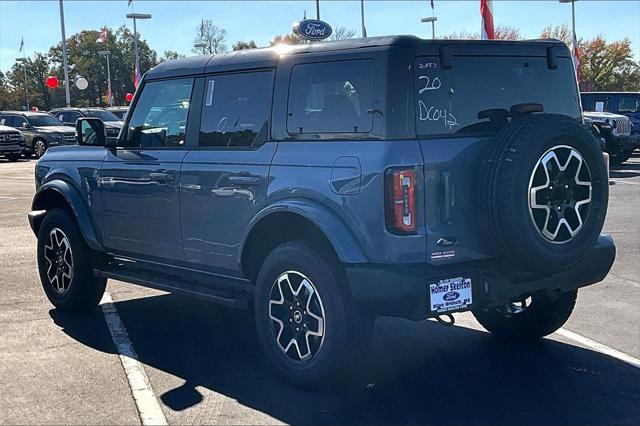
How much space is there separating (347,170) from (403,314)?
840 millimetres

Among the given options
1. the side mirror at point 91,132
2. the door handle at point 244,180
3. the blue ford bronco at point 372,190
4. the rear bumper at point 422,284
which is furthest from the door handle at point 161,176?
the rear bumper at point 422,284

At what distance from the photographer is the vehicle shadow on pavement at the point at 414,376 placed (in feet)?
14.1

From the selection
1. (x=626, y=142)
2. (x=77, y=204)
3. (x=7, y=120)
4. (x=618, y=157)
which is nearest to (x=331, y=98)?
(x=77, y=204)

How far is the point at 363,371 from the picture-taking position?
5.01 meters

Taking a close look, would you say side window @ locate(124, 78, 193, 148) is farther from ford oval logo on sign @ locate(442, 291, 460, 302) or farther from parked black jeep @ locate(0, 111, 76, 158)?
parked black jeep @ locate(0, 111, 76, 158)

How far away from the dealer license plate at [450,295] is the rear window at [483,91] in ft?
2.72

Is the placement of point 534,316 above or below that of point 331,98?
below

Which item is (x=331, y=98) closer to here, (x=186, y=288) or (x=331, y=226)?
(x=331, y=226)

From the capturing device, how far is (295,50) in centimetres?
493

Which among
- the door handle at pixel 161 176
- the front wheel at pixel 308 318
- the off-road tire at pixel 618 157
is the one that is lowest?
the front wheel at pixel 308 318

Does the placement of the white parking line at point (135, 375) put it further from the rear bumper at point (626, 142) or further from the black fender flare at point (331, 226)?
the rear bumper at point (626, 142)

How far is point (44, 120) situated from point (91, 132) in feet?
80.7

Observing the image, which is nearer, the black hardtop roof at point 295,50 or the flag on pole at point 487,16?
the black hardtop roof at point 295,50

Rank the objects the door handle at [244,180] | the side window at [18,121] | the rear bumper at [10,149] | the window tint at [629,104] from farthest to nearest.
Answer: the side window at [18,121]
the rear bumper at [10,149]
the window tint at [629,104]
the door handle at [244,180]
